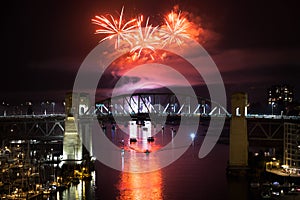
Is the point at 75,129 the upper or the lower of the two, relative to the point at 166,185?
upper

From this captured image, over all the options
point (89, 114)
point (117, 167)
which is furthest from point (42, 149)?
point (117, 167)

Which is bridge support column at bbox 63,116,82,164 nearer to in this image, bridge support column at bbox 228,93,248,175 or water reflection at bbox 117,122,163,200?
water reflection at bbox 117,122,163,200

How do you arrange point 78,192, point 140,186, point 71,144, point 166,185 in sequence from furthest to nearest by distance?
1. point 71,144
2. point 166,185
3. point 140,186
4. point 78,192

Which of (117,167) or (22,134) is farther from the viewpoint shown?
(22,134)

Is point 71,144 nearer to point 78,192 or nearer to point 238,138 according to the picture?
point 78,192

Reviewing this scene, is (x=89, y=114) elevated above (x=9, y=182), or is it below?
above

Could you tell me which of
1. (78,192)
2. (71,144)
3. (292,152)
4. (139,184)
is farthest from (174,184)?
(71,144)

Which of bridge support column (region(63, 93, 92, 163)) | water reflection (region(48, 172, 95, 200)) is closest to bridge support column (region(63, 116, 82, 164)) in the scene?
bridge support column (region(63, 93, 92, 163))

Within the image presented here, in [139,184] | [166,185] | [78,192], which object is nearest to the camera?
[78,192]

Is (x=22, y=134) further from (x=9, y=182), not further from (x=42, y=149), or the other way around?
(x=9, y=182)

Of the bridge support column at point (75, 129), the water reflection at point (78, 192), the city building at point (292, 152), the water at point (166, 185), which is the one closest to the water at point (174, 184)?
the water at point (166, 185)
